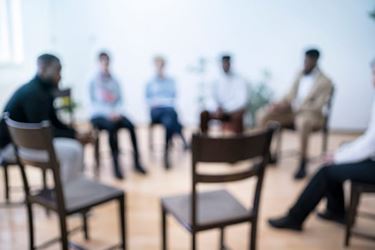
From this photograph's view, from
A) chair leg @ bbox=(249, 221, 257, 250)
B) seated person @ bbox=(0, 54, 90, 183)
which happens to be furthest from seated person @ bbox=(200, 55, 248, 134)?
chair leg @ bbox=(249, 221, 257, 250)

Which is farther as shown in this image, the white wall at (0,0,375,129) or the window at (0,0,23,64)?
the white wall at (0,0,375,129)

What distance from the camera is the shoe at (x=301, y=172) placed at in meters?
3.73

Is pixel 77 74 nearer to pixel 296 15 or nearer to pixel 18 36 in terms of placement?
pixel 18 36

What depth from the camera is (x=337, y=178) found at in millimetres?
2539

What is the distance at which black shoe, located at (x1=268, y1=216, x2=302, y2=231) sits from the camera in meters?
2.72

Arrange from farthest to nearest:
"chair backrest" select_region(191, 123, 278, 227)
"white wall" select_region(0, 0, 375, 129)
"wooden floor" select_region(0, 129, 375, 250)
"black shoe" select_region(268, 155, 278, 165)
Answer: "white wall" select_region(0, 0, 375, 129) → "black shoe" select_region(268, 155, 278, 165) → "wooden floor" select_region(0, 129, 375, 250) → "chair backrest" select_region(191, 123, 278, 227)

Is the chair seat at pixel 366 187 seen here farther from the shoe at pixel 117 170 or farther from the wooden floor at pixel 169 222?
the shoe at pixel 117 170

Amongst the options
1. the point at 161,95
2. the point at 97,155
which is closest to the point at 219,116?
the point at 161,95

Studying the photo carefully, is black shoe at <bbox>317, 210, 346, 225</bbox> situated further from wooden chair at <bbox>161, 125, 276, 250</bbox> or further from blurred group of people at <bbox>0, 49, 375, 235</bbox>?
wooden chair at <bbox>161, 125, 276, 250</bbox>

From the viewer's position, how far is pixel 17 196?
10.7 ft

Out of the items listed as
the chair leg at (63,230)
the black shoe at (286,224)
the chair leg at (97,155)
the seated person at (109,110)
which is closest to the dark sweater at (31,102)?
the chair leg at (63,230)

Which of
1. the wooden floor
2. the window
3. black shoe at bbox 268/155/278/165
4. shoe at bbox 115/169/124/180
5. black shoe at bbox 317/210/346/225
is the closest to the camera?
the wooden floor

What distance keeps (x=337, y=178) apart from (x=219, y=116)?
1813mm

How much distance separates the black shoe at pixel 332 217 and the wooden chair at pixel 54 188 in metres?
1.45
